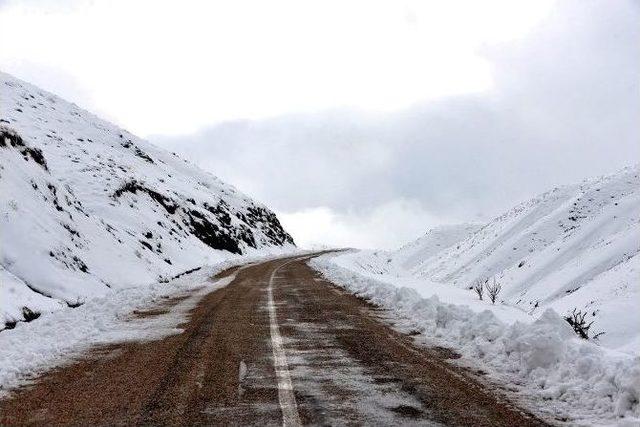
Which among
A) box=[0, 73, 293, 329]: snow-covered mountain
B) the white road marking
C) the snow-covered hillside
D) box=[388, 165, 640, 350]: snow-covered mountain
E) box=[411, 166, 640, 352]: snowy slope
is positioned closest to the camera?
the white road marking

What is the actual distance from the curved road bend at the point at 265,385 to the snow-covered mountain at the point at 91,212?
5.06 metres

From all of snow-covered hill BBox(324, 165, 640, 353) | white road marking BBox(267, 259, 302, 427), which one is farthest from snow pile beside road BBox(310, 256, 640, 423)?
snow-covered hill BBox(324, 165, 640, 353)

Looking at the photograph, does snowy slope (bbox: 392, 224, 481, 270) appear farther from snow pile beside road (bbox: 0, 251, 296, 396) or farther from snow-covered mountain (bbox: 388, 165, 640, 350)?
snow pile beside road (bbox: 0, 251, 296, 396)

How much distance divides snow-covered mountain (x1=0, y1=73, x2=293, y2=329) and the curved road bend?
5062 millimetres

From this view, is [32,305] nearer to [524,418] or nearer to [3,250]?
[3,250]

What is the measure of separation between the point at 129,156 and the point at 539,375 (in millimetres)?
56457

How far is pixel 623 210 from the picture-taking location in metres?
34.7

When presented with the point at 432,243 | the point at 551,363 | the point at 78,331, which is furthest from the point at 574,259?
the point at 432,243

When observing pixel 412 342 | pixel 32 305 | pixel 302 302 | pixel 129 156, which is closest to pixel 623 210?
pixel 302 302

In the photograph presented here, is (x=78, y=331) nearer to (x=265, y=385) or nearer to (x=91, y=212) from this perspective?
(x=265, y=385)

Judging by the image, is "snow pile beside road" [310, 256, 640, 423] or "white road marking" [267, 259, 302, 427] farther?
"snow pile beside road" [310, 256, 640, 423]

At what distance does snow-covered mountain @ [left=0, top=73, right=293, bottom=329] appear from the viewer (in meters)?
15.9

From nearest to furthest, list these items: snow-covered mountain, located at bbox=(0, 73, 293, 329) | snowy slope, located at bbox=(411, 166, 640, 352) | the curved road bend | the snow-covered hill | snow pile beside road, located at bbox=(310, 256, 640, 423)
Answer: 1. the curved road bend
2. snow pile beside road, located at bbox=(310, 256, 640, 423)
3. snow-covered mountain, located at bbox=(0, 73, 293, 329)
4. the snow-covered hill
5. snowy slope, located at bbox=(411, 166, 640, 352)

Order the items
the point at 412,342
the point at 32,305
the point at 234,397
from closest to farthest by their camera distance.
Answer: the point at 234,397
the point at 412,342
the point at 32,305
